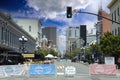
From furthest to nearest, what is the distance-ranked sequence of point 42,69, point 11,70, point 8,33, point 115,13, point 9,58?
point 8,33 → point 115,13 → point 9,58 → point 42,69 → point 11,70

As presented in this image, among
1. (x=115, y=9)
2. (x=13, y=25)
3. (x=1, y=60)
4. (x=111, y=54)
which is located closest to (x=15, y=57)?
(x=1, y=60)

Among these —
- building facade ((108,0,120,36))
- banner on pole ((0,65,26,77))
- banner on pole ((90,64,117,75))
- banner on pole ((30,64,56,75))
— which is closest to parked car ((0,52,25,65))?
banner on pole ((0,65,26,77))

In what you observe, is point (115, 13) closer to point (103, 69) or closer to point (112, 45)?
point (112, 45)

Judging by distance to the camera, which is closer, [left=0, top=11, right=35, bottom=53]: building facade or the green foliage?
the green foliage

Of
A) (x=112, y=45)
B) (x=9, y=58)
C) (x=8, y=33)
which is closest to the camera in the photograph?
(x=9, y=58)

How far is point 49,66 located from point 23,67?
3.14 metres

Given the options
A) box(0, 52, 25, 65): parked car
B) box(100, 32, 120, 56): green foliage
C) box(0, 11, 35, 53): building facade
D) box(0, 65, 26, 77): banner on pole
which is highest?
box(0, 11, 35, 53): building facade

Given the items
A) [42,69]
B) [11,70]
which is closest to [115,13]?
[42,69]

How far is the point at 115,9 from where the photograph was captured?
80312mm

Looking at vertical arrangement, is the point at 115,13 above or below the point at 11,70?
above

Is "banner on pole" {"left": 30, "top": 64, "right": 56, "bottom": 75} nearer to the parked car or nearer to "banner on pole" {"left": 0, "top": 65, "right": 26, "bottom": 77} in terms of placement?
"banner on pole" {"left": 0, "top": 65, "right": 26, "bottom": 77}

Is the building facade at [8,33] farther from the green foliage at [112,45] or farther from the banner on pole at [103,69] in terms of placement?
the banner on pole at [103,69]

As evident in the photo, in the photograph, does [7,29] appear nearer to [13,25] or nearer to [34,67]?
[13,25]

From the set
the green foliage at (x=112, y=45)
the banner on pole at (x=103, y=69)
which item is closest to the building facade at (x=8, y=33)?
the green foliage at (x=112, y=45)
